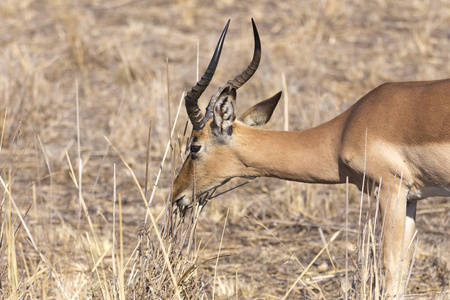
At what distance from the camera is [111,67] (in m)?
8.74

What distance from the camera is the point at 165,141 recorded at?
6.77 meters

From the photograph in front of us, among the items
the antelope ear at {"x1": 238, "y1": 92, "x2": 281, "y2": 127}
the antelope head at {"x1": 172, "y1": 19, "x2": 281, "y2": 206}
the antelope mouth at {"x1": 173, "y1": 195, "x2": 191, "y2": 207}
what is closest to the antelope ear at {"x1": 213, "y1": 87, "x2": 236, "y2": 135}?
the antelope head at {"x1": 172, "y1": 19, "x2": 281, "y2": 206}

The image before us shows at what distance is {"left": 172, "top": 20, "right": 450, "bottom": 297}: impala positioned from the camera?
3750 millimetres

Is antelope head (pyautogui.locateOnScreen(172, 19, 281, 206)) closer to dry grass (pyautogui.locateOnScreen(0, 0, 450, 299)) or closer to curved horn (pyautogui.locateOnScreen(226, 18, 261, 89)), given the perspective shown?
curved horn (pyautogui.locateOnScreen(226, 18, 261, 89))

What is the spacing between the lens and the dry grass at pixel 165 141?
361 centimetres

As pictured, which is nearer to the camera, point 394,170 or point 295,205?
point 394,170

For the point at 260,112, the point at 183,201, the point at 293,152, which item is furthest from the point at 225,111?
the point at 183,201

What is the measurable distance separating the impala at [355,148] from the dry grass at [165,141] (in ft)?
0.83

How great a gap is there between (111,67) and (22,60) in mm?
1186

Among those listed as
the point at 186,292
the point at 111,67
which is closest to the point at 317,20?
the point at 111,67

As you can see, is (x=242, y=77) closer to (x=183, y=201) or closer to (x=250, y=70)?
(x=250, y=70)

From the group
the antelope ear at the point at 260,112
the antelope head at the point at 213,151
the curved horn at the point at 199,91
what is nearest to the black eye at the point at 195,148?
the antelope head at the point at 213,151

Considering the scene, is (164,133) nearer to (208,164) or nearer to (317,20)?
(208,164)

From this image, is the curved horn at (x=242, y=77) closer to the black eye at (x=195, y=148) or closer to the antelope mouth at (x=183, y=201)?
the black eye at (x=195, y=148)
